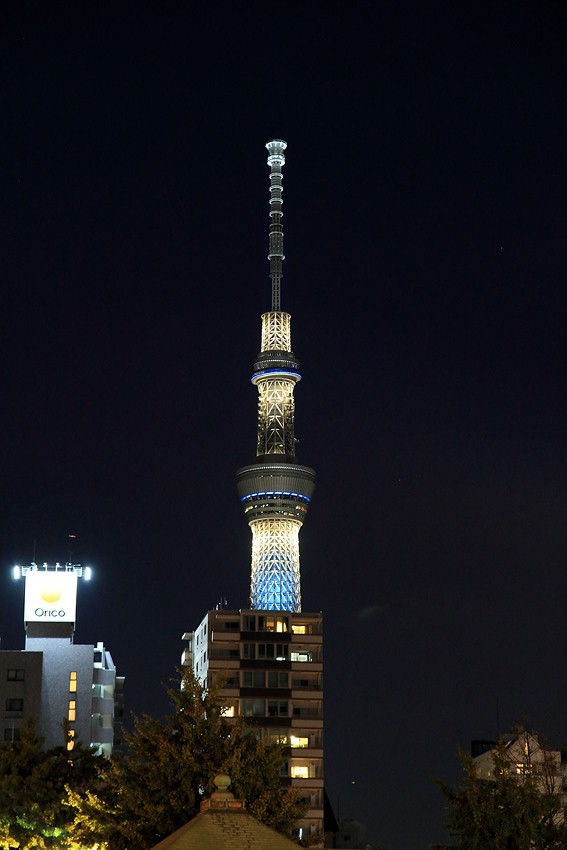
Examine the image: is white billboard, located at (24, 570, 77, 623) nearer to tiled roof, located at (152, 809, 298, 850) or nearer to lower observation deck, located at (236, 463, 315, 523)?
lower observation deck, located at (236, 463, 315, 523)

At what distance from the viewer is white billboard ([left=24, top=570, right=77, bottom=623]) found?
13425cm

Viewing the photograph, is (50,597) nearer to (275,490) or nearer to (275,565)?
(275,565)

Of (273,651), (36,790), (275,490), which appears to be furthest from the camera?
(275,490)

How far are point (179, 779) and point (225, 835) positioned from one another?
33.7ft

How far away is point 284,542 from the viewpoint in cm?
19612

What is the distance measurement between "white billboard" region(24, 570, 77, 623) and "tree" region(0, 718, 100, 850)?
6756cm

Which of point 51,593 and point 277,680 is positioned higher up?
point 51,593

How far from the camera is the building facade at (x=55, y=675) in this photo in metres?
123

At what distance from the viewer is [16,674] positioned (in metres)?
124

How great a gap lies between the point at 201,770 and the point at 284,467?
484ft

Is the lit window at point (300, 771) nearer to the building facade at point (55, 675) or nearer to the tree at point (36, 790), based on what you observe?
the building facade at point (55, 675)

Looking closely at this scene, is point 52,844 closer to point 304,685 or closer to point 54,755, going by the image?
point 54,755

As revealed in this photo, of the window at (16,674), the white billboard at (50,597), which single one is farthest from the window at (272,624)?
the window at (16,674)

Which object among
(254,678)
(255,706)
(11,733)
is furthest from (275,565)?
(11,733)
